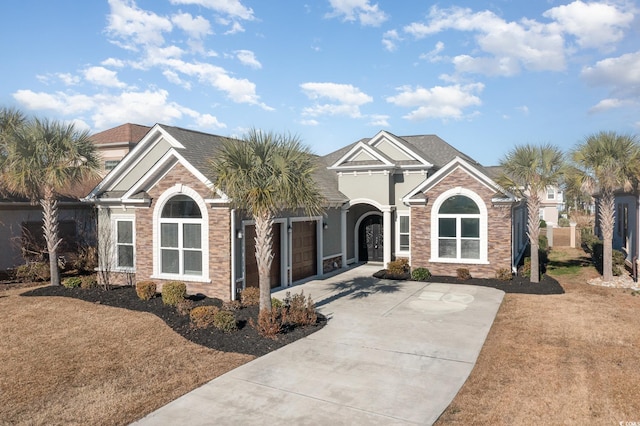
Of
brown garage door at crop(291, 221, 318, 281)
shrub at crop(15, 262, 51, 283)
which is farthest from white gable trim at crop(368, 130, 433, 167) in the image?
shrub at crop(15, 262, 51, 283)

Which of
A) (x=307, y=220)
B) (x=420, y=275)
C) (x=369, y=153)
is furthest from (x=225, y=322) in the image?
(x=369, y=153)

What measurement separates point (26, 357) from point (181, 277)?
5.68m

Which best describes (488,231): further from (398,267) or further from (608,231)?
(608,231)

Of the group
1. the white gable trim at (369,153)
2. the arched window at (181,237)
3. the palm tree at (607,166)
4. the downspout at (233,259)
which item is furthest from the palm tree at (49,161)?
the palm tree at (607,166)

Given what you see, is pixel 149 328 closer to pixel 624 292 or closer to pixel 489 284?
pixel 489 284

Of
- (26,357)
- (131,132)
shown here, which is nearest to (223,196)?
(26,357)

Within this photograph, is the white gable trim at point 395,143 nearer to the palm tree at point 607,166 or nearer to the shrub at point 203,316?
the palm tree at point 607,166

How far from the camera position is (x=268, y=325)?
10430mm

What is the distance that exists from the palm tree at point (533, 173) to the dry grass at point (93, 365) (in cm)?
1301

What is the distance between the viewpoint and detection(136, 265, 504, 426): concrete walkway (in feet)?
22.0

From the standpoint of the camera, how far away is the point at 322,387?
25.3ft

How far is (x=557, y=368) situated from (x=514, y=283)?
349 inches

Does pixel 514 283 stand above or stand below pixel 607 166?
below

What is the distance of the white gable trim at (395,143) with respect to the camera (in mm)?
21431
